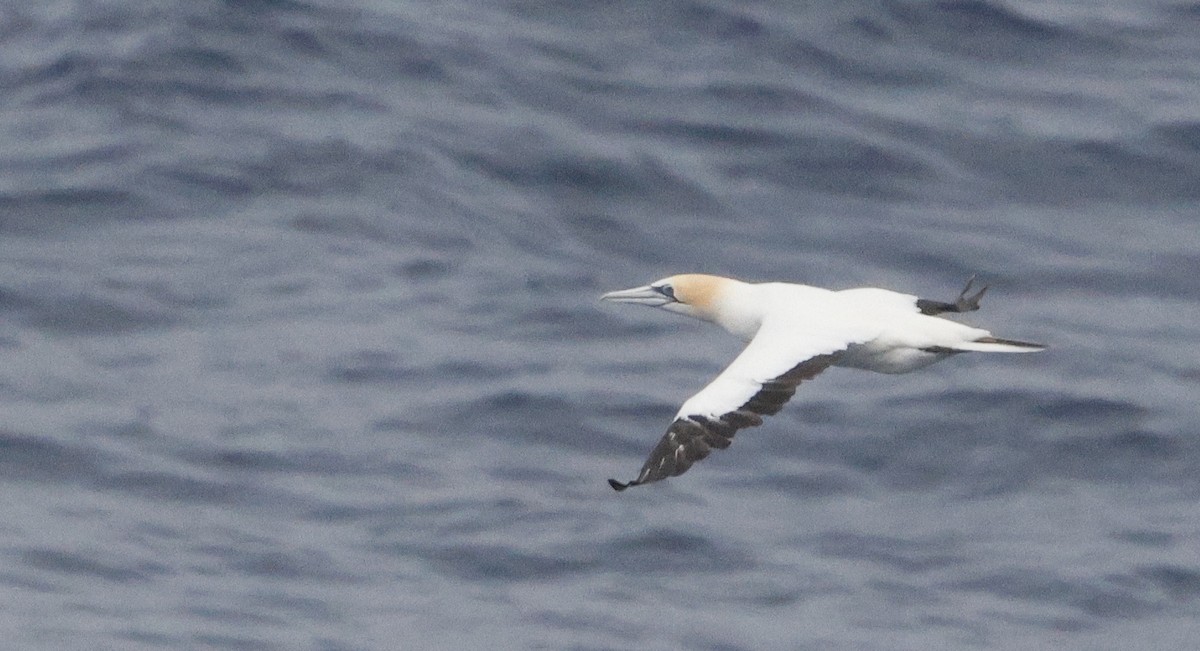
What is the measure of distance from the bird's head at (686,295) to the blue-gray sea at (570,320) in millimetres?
3458

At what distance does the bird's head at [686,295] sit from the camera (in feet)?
40.3

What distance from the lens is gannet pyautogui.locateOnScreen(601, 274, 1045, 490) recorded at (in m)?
10.2

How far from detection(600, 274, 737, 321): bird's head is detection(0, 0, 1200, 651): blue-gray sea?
3458 millimetres

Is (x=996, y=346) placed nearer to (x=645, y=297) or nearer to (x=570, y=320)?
(x=645, y=297)

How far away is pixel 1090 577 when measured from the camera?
15.8 meters

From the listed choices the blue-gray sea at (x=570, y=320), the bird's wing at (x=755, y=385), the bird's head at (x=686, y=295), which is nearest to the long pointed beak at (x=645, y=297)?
the bird's head at (x=686, y=295)

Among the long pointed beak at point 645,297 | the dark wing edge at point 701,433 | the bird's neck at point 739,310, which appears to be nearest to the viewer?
the dark wing edge at point 701,433

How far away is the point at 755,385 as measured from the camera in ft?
34.7

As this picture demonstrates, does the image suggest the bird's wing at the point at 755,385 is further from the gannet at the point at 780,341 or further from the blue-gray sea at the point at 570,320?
the blue-gray sea at the point at 570,320

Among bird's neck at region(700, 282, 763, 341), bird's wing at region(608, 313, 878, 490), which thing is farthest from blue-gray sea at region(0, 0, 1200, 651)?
bird's wing at region(608, 313, 878, 490)

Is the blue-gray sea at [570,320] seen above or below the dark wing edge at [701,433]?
above

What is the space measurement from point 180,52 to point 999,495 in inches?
318

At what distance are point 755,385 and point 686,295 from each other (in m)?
1.83

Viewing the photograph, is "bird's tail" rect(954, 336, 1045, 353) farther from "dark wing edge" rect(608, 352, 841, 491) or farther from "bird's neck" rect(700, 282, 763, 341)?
"bird's neck" rect(700, 282, 763, 341)
